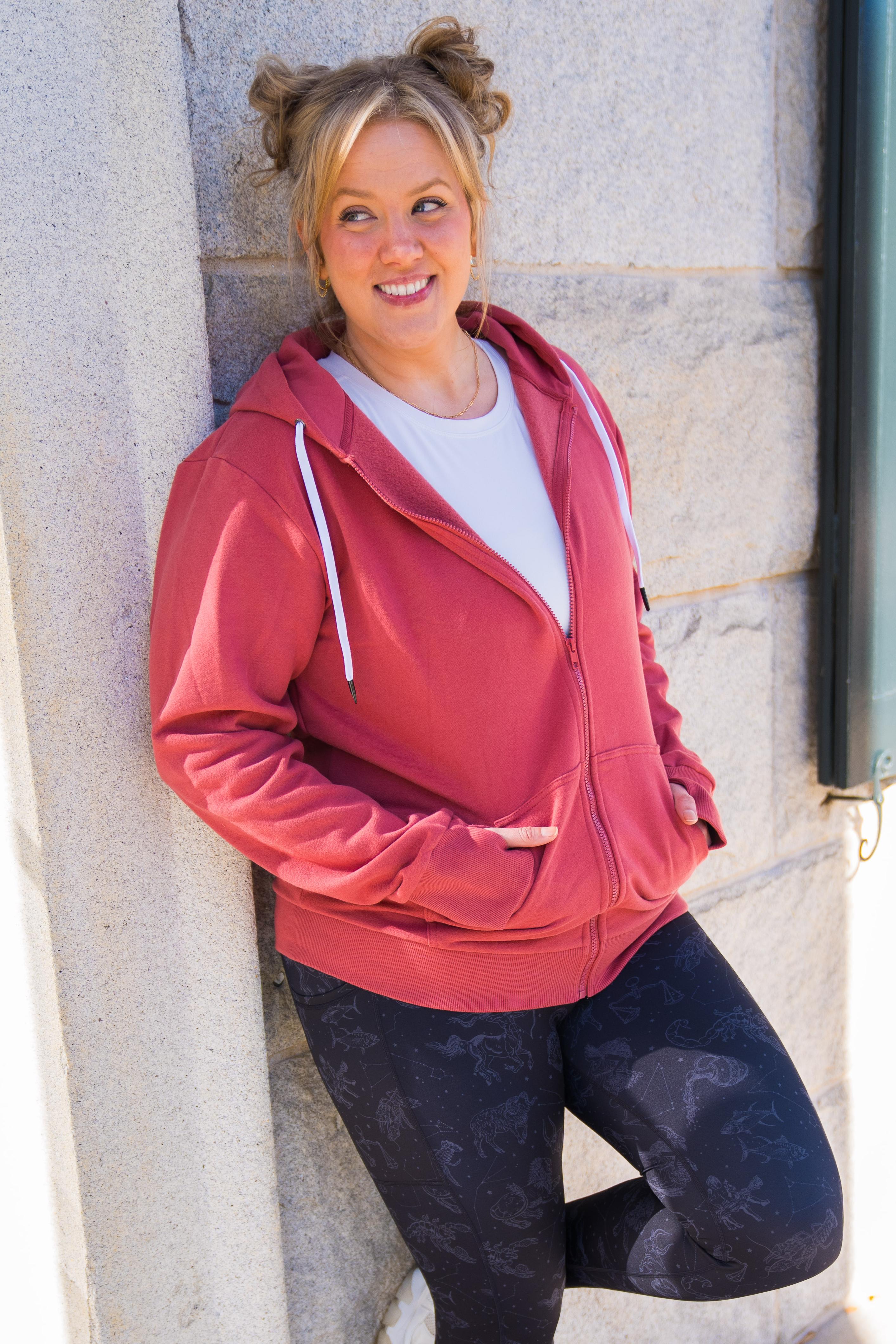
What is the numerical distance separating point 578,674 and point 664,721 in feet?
1.24

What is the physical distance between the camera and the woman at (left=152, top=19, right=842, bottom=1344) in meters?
1.46

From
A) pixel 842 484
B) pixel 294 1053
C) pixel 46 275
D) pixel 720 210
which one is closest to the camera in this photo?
pixel 46 275

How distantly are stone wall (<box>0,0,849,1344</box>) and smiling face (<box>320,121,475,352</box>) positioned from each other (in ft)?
0.66

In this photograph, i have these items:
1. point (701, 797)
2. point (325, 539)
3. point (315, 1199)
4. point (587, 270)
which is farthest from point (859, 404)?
point (315, 1199)

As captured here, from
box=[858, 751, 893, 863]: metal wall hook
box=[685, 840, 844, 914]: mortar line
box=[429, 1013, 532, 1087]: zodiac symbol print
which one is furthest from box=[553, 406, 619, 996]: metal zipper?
box=[858, 751, 893, 863]: metal wall hook

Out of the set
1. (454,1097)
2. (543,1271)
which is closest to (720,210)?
(454,1097)

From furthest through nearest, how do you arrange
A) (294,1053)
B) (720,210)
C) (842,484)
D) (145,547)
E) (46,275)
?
(842,484)
(720,210)
(294,1053)
(145,547)
(46,275)

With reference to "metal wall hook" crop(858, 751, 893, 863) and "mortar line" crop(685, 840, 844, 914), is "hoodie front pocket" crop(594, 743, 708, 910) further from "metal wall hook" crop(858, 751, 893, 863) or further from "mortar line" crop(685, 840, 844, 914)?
"metal wall hook" crop(858, 751, 893, 863)

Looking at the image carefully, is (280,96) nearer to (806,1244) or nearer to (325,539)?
(325,539)

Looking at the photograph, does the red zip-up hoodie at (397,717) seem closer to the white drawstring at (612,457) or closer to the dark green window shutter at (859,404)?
the white drawstring at (612,457)

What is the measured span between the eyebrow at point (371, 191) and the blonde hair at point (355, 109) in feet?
0.04

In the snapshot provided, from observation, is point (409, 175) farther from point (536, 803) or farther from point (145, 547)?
point (536, 803)

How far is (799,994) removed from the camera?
114 inches

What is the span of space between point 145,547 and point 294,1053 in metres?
0.87
